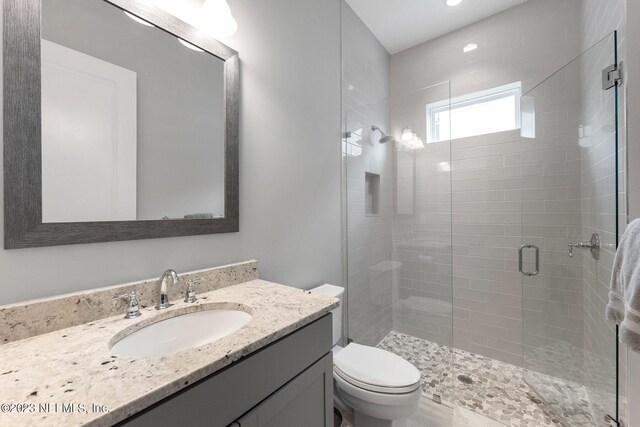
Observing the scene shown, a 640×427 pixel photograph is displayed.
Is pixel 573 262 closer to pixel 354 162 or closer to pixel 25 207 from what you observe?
pixel 354 162

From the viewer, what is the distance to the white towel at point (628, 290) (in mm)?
852

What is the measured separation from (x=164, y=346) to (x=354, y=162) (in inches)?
69.2

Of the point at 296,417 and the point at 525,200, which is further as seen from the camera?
the point at 525,200

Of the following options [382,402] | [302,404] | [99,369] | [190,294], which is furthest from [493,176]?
[99,369]

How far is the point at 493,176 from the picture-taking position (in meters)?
2.25

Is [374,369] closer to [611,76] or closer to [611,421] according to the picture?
[611,421]

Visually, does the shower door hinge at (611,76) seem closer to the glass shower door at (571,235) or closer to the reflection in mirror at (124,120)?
the glass shower door at (571,235)

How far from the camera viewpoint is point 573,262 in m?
1.72

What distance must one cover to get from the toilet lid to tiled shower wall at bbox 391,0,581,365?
2.75 feet

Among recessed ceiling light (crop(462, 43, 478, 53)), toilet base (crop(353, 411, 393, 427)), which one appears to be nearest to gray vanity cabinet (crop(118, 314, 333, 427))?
toilet base (crop(353, 411, 393, 427))

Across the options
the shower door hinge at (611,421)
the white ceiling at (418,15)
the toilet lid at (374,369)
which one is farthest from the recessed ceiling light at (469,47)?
the shower door hinge at (611,421)

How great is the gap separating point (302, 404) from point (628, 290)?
1.14 m

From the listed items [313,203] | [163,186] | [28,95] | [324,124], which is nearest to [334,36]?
[324,124]

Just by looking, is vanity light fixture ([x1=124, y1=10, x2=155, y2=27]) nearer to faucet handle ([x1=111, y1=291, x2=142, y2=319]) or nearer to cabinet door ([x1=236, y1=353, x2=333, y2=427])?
faucet handle ([x1=111, y1=291, x2=142, y2=319])
